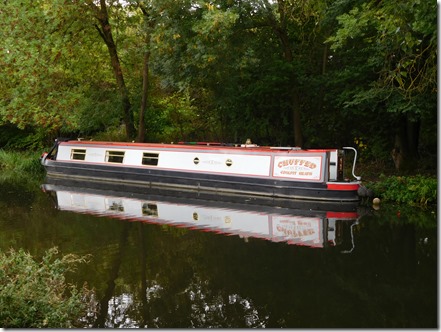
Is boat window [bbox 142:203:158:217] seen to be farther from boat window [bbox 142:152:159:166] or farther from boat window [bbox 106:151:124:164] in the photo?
boat window [bbox 106:151:124:164]

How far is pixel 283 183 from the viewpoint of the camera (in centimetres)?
1234

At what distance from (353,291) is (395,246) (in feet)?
7.54

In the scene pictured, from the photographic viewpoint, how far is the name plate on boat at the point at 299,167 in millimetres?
11938

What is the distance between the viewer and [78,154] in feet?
55.0

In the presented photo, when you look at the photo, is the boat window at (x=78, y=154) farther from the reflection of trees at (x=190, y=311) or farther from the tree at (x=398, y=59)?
the reflection of trees at (x=190, y=311)

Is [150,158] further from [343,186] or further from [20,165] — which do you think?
[20,165]

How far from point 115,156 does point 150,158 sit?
1.47 metres

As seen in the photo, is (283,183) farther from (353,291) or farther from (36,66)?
(36,66)

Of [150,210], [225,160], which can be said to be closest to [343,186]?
[225,160]

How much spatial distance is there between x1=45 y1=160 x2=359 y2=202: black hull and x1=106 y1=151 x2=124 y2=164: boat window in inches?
9.3

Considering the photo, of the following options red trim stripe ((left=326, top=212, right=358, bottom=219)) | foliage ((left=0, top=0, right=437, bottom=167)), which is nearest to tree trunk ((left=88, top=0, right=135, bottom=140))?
foliage ((left=0, top=0, right=437, bottom=167))

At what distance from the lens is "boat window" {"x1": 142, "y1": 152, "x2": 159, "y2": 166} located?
14797 millimetres

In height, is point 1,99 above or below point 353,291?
above

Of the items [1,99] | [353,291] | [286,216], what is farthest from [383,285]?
[1,99]
